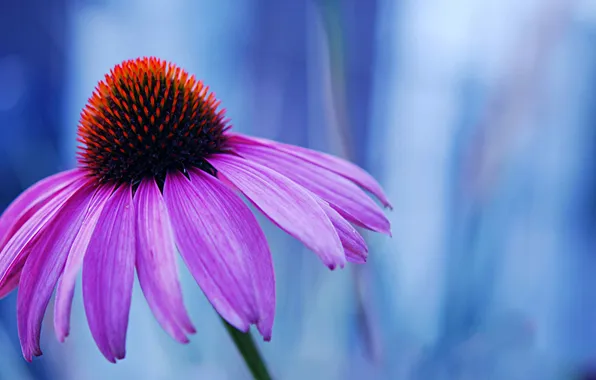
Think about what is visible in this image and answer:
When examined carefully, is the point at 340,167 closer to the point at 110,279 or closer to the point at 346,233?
the point at 346,233

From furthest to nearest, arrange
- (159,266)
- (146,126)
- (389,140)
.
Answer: (389,140)
(146,126)
(159,266)

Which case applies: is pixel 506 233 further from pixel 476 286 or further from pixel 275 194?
pixel 275 194

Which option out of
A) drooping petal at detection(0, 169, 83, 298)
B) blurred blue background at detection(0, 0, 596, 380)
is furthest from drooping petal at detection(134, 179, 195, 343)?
blurred blue background at detection(0, 0, 596, 380)

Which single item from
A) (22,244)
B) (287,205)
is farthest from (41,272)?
(287,205)

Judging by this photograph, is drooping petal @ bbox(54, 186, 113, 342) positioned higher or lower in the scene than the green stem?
higher

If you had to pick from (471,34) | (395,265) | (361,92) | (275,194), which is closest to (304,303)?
(395,265)

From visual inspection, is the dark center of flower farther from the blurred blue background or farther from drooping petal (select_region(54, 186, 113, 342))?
the blurred blue background
